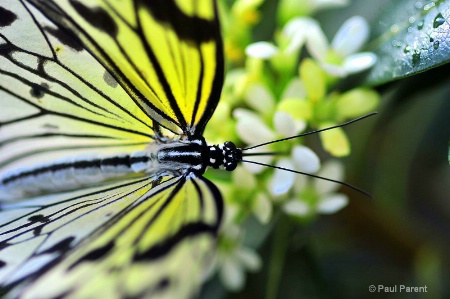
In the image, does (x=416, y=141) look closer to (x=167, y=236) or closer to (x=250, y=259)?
(x=250, y=259)

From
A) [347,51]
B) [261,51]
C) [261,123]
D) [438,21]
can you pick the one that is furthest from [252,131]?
[438,21]

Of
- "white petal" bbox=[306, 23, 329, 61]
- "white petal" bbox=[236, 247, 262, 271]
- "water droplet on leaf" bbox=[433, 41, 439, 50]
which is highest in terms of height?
"white petal" bbox=[306, 23, 329, 61]

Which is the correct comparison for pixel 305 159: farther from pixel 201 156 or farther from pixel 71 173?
pixel 71 173

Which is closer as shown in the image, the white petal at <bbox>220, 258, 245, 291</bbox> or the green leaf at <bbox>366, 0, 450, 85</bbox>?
the green leaf at <bbox>366, 0, 450, 85</bbox>

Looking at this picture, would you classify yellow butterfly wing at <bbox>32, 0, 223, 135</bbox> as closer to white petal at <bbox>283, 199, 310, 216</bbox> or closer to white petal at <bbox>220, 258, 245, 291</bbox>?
white petal at <bbox>283, 199, 310, 216</bbox>

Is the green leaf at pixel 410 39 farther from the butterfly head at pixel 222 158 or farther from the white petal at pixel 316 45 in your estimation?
the butterfly head at pixel 222 158

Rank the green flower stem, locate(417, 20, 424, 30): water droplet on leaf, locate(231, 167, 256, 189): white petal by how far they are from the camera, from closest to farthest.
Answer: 1. locate(417, 20, 424, 30): water droplet on leaf
2. locate(231, 167, 256, 189): white petal
3. the green flower stem

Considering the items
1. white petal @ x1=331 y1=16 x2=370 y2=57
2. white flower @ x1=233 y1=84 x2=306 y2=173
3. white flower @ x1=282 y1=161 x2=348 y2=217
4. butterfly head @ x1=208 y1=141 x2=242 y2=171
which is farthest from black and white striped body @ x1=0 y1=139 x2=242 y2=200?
white petal @ x1=331 y1=16 x2=370 y2=57
